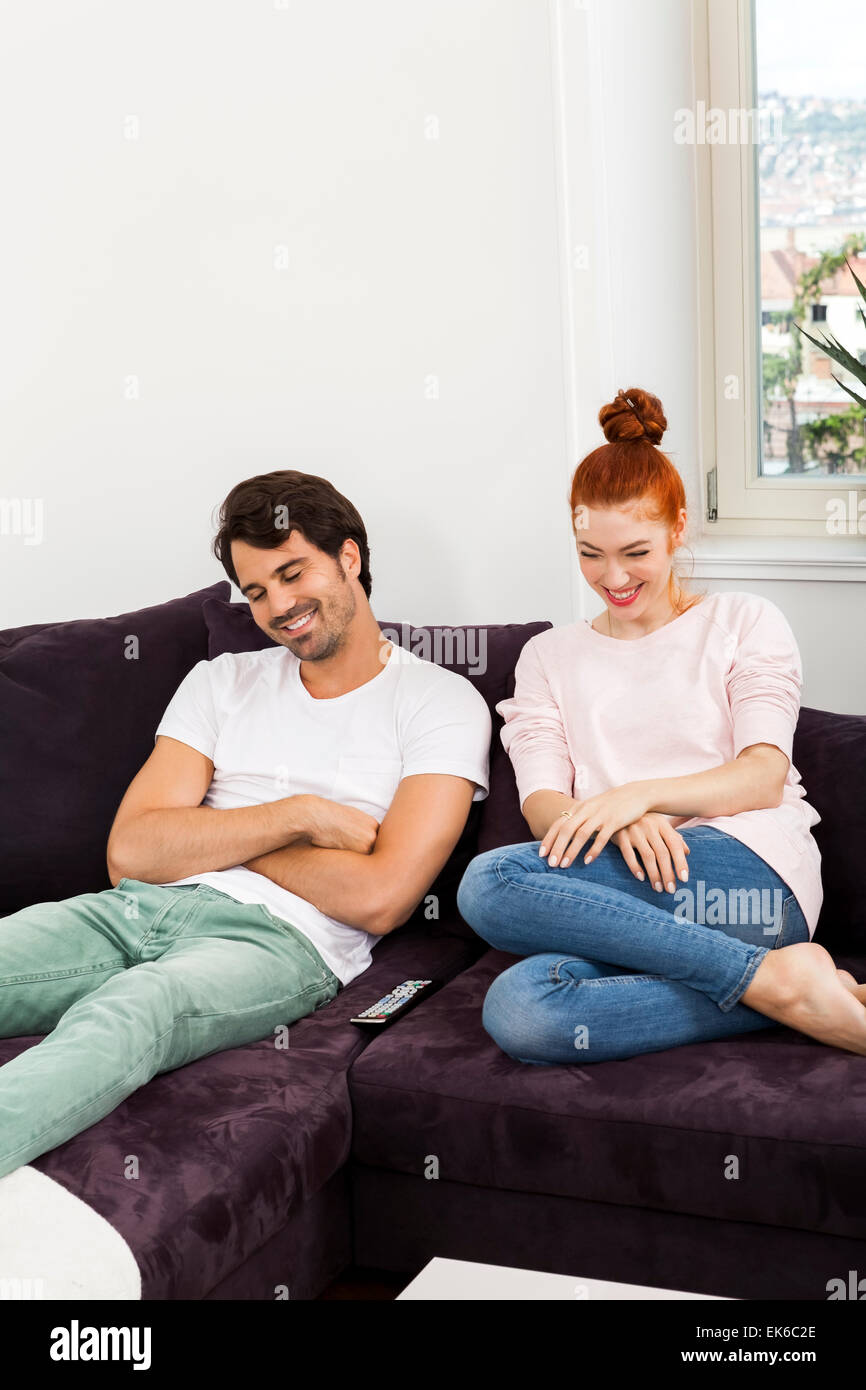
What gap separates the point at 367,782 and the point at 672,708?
50 cm

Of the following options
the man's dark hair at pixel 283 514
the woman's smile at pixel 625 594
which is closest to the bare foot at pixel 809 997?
the woman's smile at pixel 625 594

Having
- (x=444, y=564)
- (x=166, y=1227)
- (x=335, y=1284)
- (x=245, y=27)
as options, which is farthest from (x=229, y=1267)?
(x=245, y=27)

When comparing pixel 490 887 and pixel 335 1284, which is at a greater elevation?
pixel 490 887

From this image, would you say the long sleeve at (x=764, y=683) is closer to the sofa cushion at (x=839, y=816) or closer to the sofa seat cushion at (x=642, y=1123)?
the sofa cushion at (x=839, y=816)

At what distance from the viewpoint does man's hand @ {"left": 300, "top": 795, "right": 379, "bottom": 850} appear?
2.03m

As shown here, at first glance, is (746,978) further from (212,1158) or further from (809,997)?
(212,1158)

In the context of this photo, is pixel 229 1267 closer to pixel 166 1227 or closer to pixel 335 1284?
pixel 166 1227

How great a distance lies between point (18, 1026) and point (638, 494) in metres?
1.19

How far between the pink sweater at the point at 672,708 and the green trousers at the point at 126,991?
469 millimetres

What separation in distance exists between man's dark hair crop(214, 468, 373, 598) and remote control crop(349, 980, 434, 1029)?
713mm

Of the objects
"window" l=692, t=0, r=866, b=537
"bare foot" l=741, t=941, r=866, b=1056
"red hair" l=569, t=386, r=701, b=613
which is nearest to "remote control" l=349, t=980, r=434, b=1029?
"bare foot" l=741, t=941, r=866, b=1056

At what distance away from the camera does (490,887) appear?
5.98ft

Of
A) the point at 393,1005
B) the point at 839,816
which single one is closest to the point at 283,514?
the point at 393,1005

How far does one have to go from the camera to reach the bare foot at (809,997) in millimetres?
1649
